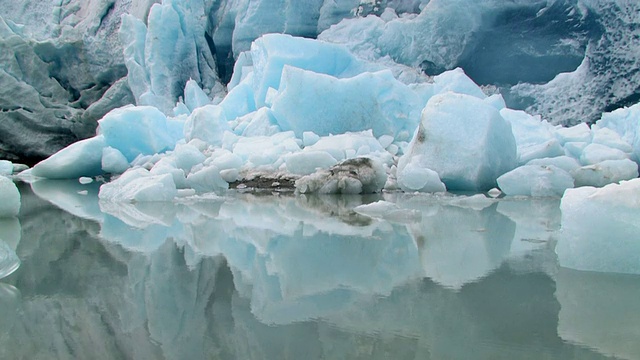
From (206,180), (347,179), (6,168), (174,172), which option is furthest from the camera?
(6,168)

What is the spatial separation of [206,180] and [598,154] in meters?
3.39

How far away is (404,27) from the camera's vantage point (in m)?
7.95

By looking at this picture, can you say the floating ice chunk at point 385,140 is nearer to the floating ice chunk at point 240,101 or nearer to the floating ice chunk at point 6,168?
the floating ice chunk at point 240,101

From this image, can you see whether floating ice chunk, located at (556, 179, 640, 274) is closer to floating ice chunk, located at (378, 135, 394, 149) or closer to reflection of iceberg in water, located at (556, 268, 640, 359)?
reflection of iceberg in water, located at (556, 268, 640, 359)

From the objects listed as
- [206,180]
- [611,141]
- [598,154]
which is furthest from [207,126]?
[611,141]

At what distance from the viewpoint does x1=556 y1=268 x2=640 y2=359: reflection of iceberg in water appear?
1.13 meters

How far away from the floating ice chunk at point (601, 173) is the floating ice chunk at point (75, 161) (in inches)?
199

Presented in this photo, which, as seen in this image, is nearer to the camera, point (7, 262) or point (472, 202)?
point (7, 262)

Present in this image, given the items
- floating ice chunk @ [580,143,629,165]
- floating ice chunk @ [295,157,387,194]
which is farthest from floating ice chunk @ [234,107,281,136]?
floating ice chunk @ [580,143,629,165]

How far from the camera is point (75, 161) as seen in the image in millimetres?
6785

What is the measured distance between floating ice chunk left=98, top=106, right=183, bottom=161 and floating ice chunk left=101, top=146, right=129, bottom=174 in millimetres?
148

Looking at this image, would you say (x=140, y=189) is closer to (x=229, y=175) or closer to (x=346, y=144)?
(x=229, y=175)

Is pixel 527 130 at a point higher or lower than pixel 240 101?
higher

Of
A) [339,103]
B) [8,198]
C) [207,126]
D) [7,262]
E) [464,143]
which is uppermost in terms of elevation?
[7,262]
